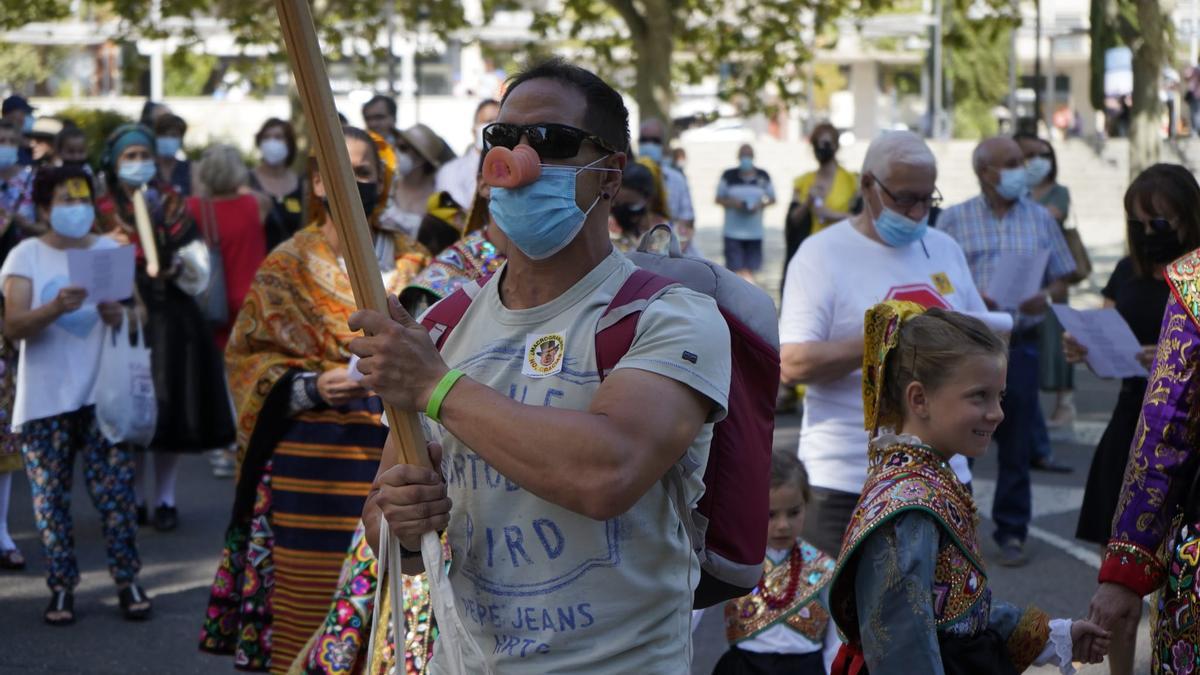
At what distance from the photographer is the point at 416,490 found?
99.3 inches

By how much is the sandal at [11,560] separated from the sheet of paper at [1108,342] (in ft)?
17.1

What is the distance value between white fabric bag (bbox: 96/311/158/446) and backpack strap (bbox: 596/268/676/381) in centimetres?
517

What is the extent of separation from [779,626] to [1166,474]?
5.10 ft

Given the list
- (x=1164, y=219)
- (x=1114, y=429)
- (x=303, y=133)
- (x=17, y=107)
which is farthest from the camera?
(x=303, y=133)

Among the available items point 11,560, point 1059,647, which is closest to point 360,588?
point 1059,647

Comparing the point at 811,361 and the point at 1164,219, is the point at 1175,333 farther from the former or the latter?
the point at 1164,219

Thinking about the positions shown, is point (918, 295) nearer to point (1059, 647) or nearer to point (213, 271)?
point (1059, 647)

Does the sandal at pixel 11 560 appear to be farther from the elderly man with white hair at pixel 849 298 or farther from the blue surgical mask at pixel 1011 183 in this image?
the blue surgical mask at pixel 1011 183

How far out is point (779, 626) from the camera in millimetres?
4859

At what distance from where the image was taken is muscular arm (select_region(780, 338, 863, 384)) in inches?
202

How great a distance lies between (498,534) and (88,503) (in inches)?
313

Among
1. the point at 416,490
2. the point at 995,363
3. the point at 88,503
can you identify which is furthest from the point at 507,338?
the point at 88,503

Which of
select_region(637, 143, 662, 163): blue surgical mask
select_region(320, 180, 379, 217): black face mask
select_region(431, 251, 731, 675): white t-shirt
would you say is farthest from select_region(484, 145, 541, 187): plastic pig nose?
select_region(637, 143, 662, 163): blue surgical mask

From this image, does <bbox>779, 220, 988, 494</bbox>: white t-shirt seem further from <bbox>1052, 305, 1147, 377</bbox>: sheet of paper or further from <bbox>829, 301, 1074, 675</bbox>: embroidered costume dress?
<bbox>829, 301, 1074, 675</bbox>: embroidered costume dress
